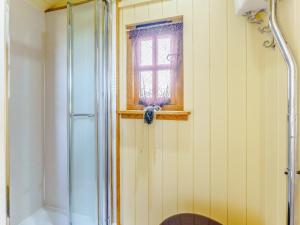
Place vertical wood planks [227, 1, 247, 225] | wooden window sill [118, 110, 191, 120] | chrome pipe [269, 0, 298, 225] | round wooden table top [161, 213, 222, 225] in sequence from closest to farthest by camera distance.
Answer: chrome pipe [269, 0, 298, 225]
round wooden table top [161, 213, 222, 225]
vertical wood planks [227, 1, 247, 225]
wooden window sill [118, 110, 191, 120]

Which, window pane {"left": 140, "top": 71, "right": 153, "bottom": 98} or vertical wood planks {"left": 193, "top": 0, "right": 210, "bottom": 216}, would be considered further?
window pane {"left": 140, "top": 71, "right": 153, "bottom": 98}

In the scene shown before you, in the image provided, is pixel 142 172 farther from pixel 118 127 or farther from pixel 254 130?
pixel 254 130

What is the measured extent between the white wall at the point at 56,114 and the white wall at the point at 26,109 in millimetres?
54

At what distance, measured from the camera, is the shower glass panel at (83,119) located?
156 centimetres

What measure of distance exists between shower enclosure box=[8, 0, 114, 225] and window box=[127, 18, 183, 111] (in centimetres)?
20

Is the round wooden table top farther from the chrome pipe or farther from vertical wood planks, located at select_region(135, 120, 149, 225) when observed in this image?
the chrome pipe

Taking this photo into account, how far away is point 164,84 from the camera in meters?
Result: 1.49

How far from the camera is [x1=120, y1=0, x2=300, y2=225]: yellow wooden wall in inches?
50.0

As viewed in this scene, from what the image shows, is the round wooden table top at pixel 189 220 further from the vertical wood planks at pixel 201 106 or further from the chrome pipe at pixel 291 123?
the chrome pipe at pixel 291 123

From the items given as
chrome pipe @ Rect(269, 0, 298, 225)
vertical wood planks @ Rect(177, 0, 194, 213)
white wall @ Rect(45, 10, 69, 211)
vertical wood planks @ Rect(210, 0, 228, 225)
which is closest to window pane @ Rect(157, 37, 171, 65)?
vertical wood planks @ Rect(177, 0, 194, 213)

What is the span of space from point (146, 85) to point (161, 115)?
0.89ft

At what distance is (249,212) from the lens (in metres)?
1.30

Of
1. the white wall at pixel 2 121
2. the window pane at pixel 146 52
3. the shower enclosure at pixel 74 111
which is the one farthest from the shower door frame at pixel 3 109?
the window pane at pixel 146 52

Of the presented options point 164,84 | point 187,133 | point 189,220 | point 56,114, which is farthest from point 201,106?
point 56,114
